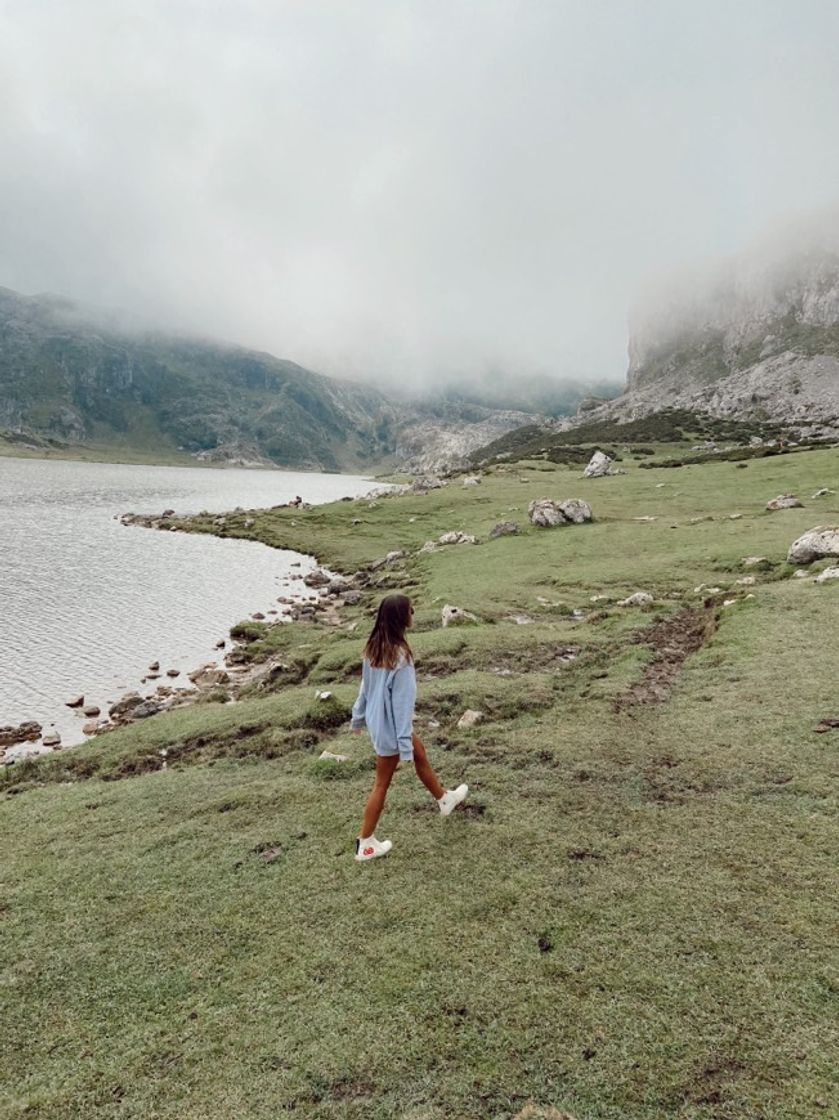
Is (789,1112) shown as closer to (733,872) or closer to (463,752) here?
(733,872)

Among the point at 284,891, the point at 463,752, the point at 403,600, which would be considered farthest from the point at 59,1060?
the point at 463,752

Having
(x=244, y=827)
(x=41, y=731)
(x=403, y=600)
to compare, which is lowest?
(x=41, y=731)

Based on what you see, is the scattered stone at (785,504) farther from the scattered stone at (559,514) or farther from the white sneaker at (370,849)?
the white sneaker at (370,849)

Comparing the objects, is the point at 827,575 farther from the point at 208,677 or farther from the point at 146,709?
the point at 146,709

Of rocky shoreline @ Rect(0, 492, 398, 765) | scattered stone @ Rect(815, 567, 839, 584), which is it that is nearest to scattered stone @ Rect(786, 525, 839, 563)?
scattered stone @ Rect(815, 567, 839, 584)

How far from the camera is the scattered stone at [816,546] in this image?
97.2 feet

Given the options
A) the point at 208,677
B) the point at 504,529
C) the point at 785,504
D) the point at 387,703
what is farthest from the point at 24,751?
the point at 785,504

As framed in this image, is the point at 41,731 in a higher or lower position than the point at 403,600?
lower

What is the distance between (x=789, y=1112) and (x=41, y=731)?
A: 78.9 ft

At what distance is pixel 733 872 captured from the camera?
9.48 meters

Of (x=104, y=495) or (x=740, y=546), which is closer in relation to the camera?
(x=740, y=546)

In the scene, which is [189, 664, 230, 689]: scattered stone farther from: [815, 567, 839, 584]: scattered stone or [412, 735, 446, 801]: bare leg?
[815, 567, 839, 584]: scattered stone

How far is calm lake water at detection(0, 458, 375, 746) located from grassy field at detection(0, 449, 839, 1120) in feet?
30.6

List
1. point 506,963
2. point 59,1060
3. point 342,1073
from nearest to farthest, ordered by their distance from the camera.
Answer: point 342,1073, point 59,1060, point 506,963
